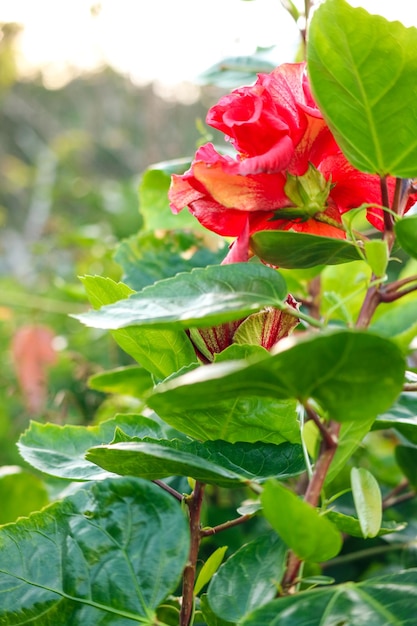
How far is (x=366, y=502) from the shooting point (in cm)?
34

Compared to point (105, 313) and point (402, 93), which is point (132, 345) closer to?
point (105, 313)

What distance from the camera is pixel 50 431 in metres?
0.46

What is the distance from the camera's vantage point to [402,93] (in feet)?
1.15

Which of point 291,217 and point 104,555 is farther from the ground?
point 291,217

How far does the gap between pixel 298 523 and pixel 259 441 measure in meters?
0.10

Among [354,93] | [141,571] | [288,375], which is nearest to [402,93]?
[354,93]

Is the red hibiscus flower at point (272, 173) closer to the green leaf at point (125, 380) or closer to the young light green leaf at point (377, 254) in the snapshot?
the young light green leaf at point (377, 254)

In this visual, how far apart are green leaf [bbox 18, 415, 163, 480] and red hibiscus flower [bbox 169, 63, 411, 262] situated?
141mm

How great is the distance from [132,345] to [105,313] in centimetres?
9

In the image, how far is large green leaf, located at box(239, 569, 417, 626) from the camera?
0.97 feet

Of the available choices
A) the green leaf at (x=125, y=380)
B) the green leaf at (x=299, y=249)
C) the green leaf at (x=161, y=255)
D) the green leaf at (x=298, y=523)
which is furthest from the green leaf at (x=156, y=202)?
the green leaf at (x=298, y=523)

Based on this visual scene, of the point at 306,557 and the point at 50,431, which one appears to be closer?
the point at 306,557

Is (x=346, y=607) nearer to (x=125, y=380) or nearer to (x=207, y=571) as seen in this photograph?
(x=207, y=571)

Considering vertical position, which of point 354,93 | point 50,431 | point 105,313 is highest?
point 354,93
